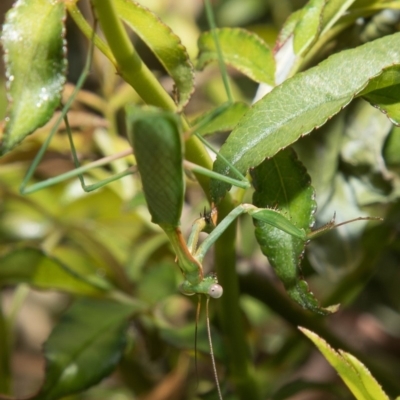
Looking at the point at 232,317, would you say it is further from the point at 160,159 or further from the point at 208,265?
the point at 208,265

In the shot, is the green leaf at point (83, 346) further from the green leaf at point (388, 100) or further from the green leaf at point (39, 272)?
the green leaf at point (388, 100)

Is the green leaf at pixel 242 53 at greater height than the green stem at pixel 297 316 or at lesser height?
greater

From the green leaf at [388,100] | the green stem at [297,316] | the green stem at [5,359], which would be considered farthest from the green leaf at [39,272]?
the green leaf at [388,100]

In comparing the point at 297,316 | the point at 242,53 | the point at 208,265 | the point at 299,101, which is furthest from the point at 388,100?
the point at 208,265

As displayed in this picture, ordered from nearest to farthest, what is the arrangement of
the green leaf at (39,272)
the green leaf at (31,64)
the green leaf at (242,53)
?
the green leaf at (31,64), the green leaf at (242,53), the green leaf at (39,272)

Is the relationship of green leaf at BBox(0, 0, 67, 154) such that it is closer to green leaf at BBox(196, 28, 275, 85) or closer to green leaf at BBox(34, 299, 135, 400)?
green leaf at BBox(196, 28, 275, 85)

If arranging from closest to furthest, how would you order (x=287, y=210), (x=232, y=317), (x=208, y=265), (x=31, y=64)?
(x=31, y=64)
(x=287, y=210)
(x=232, y=317)
(x=208, y=265)

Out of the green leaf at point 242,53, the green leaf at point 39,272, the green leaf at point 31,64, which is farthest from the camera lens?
the green leaf at point 39,272
